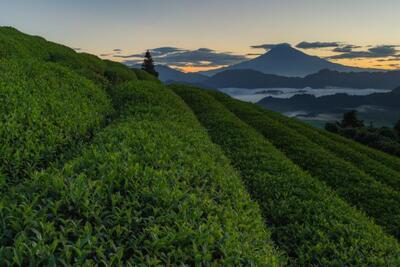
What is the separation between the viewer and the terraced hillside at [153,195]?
660 cm

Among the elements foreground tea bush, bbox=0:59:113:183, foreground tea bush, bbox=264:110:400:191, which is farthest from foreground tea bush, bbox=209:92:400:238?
foreground tea bush, bbox=0:59:113:183

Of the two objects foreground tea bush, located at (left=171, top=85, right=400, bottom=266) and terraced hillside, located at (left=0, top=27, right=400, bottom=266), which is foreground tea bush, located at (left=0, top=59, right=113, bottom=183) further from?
foreground tea bush, located at (left=171, top=85, right=400, bottom=266)

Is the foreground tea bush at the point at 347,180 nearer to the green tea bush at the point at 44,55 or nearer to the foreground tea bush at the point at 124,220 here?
the foreground tea bush at the point at 124,220

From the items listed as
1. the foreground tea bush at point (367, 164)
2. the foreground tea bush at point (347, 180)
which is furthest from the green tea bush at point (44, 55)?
the foreground tea bush at point (367, 164)

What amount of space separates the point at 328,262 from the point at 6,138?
10.7m

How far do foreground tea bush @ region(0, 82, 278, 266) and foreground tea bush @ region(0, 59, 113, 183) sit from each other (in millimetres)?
2130

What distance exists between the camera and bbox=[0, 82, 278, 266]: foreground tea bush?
6.12 metres

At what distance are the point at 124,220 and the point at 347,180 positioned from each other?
57.8ft

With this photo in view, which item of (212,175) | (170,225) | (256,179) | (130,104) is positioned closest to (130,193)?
(170,225)

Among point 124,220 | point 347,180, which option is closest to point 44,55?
point 347,180

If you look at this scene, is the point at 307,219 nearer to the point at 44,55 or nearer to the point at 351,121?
the point at 44,55

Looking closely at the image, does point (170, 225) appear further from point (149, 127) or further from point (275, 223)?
point (149, 127)

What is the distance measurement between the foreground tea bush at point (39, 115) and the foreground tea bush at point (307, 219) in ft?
27.2

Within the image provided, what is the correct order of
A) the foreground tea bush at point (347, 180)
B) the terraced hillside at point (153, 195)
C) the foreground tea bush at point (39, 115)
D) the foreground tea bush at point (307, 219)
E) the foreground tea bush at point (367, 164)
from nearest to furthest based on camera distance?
the terraced hillside at point (153, 195)
the foreground tea bush at point (39, 115)
the foreground tea bush at point (307, 219)
the foreground tea bush at point (347, 180)
the foreground tea bush at point (367, 164)
